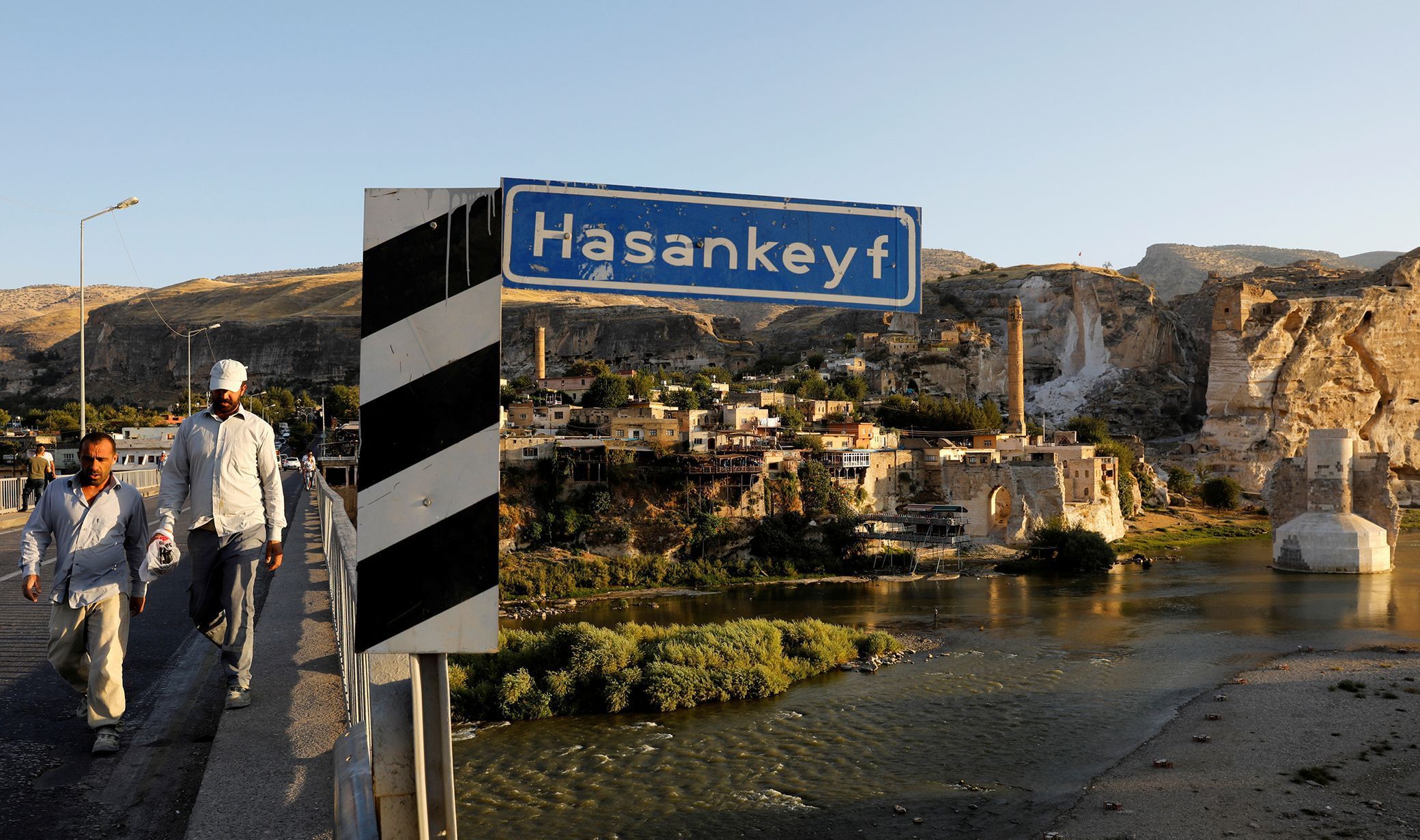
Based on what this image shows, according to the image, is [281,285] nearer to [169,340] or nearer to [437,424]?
[169,340]

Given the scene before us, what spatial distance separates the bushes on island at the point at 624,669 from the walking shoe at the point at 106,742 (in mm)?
10354

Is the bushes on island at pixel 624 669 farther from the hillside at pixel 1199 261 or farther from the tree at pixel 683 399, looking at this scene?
the hillside at pixel 1199 261

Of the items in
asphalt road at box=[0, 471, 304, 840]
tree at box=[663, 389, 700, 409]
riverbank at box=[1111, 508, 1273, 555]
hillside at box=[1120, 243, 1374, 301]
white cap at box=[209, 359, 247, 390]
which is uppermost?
hillside at box=[1120, 243, 1374, 301]

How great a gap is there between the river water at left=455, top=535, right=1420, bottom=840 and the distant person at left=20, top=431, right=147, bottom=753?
7018 millimetres

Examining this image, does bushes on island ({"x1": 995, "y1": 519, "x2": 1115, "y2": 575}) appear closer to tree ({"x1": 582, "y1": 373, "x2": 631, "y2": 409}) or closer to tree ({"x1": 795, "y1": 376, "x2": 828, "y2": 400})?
tree ({"x1": 795, "y1": 376, "x2": 828, "y2": 400})

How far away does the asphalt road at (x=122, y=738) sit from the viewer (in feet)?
8.78

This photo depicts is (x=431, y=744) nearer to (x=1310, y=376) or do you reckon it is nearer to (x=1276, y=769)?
(x=1276, y=769)

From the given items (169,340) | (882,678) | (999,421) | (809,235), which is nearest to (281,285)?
(169,340)

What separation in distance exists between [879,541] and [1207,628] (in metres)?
12.7

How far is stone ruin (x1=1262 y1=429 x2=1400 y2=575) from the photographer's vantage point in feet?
92.9

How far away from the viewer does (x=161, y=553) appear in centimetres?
334

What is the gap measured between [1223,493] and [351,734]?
1895 inches

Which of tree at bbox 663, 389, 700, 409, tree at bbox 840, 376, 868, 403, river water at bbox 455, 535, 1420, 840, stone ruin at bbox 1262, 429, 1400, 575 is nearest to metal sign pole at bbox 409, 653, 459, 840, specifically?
river water at bbox 455, 535, 1420, 840

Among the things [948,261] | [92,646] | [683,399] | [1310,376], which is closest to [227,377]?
[92,646]
